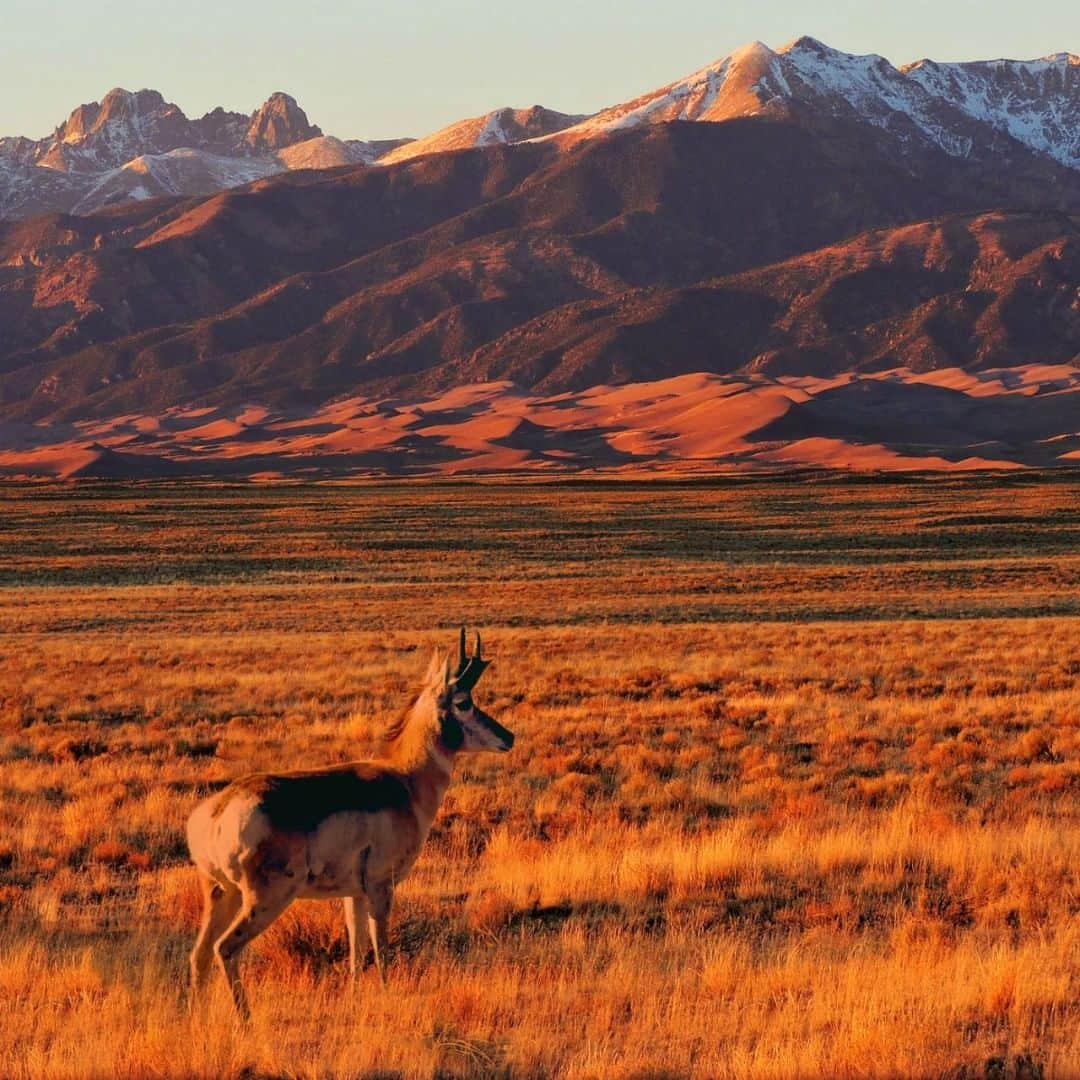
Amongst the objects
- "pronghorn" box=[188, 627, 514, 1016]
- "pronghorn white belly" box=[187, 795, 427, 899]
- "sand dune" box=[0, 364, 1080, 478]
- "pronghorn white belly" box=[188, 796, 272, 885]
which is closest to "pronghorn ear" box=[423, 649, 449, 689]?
"pronghorn" box=[188, 627, 514, 1016]

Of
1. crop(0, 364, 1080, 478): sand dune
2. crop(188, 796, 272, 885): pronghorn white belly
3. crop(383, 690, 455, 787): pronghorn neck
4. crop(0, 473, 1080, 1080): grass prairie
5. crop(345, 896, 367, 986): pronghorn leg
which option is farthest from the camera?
crop(0, 364, 1080, 478): sand dune

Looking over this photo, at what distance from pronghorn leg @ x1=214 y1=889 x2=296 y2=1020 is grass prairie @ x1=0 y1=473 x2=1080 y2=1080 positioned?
5.8 inches

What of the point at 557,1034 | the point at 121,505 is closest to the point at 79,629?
the point at 557,1034

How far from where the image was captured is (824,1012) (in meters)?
7.37

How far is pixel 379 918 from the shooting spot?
8031mm

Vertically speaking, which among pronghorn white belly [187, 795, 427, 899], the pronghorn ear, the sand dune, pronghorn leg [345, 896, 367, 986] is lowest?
the sand dune

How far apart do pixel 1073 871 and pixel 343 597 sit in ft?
117

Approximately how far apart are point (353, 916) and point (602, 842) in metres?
4.39

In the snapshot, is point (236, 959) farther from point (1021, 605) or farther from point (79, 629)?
point (1021, 605)

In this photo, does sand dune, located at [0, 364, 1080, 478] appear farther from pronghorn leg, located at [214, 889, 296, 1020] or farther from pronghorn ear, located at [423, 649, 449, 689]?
pronghorn leg, located at [214, 889, 296, 1020]

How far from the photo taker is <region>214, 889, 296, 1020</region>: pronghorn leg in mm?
7586

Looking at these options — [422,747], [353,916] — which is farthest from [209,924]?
[422,747]

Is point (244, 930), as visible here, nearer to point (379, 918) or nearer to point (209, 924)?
point (209, 924)

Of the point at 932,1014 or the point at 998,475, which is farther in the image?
the point at 998,475
